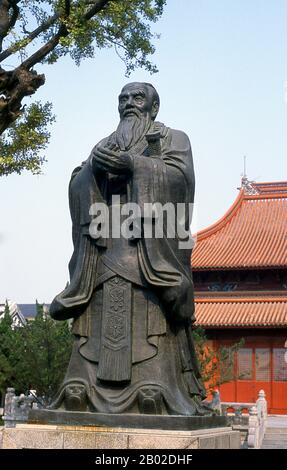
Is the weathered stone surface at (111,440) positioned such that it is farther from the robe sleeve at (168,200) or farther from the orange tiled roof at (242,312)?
the orange tiled roof at (242,312)

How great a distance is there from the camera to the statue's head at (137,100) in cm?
623

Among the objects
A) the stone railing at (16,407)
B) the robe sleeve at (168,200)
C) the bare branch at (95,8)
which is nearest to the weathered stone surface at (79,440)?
the robe sleeve at (168,200)

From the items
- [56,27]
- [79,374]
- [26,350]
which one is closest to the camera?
[79,374]

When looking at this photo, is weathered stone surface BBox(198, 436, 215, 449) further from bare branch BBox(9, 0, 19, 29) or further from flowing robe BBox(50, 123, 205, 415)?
bare branch BBox(9, 0, 19, 29)

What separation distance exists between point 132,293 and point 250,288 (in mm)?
26374

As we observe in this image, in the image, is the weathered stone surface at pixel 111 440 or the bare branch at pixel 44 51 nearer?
the weathered stone surface at pixel 111 440

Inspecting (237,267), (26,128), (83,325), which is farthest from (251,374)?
(83,325)

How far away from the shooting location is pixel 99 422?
5238 millimetres

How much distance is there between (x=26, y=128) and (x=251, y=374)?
16.6 m

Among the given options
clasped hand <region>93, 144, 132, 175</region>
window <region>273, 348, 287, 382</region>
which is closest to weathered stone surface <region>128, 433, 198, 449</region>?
clasped hand <region>93, 144, 132, 175</region>

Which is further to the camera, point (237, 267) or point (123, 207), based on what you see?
point (237, 267)

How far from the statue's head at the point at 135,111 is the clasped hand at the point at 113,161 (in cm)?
37

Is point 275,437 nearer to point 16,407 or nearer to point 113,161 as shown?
point 16,407
